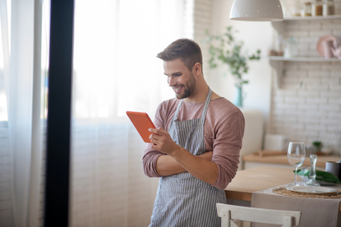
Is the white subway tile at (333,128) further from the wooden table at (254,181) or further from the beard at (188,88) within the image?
the beard at (188,88)

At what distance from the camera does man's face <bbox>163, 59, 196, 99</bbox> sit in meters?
1.84

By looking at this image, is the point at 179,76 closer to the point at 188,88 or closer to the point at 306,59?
the point at 188,88

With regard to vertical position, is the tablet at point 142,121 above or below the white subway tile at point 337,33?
below

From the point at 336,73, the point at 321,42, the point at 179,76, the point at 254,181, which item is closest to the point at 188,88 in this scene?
the point at 179,76

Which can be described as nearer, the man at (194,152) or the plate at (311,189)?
the man at (194,152)

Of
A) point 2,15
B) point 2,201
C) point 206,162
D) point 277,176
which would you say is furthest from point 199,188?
point 2,15

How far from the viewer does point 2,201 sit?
2.60 meters

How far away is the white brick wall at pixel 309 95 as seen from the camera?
4324 millimetres

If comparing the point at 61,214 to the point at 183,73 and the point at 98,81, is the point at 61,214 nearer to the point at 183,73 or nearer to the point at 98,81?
Answer: the point at 183,73

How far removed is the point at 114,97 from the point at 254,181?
5.61 feet

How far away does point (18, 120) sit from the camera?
269 cm

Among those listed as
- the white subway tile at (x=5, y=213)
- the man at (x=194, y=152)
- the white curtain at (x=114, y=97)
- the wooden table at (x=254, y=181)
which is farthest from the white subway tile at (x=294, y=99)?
the white subway tile at (x=5, y=213)

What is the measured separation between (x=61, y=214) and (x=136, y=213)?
344 cm

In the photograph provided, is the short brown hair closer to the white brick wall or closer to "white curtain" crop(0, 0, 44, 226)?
"white curtain" crop(0, 0, 44, 226)
